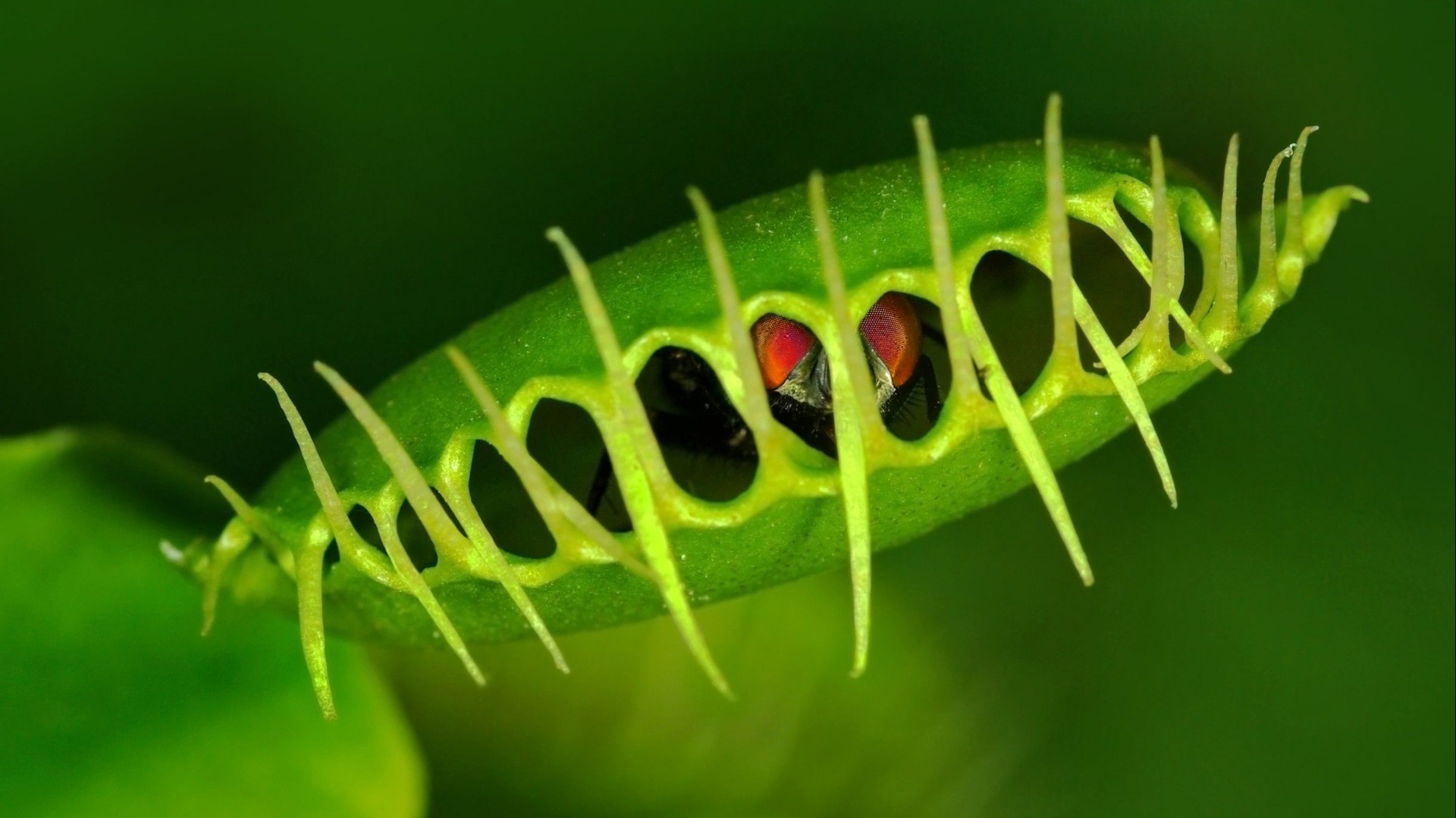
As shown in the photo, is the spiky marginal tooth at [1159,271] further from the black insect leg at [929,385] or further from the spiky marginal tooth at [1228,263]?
the black insect leg at [929,385]

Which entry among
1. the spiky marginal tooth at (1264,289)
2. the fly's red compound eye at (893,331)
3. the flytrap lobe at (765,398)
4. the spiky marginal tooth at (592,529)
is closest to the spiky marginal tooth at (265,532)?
the flytrap lobe at (765,398)

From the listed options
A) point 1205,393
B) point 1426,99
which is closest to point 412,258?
point 1205,393

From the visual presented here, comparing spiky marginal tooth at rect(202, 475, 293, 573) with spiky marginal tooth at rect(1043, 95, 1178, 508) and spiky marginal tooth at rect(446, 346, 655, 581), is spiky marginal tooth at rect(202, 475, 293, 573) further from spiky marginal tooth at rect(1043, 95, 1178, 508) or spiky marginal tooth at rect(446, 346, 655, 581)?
spiky marginal tooth at rect(1043, 95, 1178, 508)

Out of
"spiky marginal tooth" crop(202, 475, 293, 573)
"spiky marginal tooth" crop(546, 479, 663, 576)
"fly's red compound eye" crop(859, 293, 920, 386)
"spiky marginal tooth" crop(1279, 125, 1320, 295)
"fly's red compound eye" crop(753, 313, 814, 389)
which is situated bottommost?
"spiky marginal tooth" crop(546, 479, 663, 576)

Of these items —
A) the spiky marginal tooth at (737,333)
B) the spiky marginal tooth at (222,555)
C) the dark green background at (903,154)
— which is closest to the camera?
the spiky marginal tooth at (737,333)

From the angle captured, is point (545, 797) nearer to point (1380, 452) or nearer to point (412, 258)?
point (412, 258)

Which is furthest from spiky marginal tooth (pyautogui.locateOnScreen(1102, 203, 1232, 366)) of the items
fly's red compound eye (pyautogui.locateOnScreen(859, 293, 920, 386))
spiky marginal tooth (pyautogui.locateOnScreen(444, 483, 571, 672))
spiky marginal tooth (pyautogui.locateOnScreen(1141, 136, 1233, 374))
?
spiky marginal tooth (pyautogui.locateOnScreen(444, 483, 571, 672))

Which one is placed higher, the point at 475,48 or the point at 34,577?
the point at 475,48
